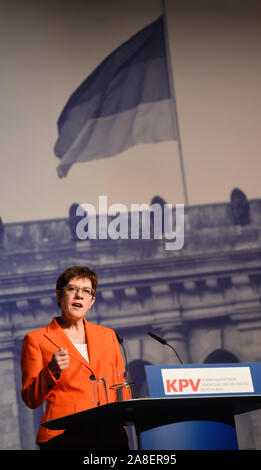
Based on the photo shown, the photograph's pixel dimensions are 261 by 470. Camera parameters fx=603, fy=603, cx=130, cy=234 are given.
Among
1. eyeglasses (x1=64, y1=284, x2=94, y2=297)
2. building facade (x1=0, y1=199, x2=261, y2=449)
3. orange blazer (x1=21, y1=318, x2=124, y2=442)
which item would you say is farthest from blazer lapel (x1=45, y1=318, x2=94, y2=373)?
building facade (x1=0, y1=199, x2=261, y2=449)

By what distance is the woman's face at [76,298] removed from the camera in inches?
115

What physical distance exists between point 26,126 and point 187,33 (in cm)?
197

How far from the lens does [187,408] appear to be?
2.30 metres

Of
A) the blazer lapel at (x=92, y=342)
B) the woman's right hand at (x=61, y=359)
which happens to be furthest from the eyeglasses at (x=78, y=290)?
the woman's right hand at (x=61, y=359)

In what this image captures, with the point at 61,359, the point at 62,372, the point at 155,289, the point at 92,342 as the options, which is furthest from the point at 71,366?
the point at 155,289

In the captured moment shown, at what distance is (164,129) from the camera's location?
6.04 metres

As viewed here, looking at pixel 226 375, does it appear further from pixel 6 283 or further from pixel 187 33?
pixel 187 33

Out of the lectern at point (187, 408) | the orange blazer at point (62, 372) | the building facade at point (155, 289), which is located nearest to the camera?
the lectern at point (187, 408)

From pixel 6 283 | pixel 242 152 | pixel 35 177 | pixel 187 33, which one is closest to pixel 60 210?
pixel 35 177

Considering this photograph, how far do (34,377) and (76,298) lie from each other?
0.44 meters

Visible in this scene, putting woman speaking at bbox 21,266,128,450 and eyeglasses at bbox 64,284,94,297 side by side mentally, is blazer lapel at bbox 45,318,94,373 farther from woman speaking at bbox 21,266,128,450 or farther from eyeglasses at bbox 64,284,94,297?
eyeglasses at bbox 64,284,94,297

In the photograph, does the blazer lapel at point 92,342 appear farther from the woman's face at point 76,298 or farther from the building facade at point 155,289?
the building facade at point 155,289

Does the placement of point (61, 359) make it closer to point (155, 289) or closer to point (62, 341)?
point (62, 341)

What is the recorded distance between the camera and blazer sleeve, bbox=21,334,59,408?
8.25 feet
